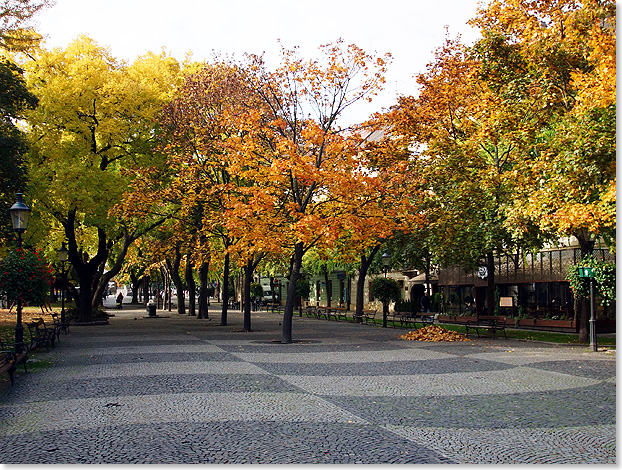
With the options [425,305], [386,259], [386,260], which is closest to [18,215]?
[386,259]

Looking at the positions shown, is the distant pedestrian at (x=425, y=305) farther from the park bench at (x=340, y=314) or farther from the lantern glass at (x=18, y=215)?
the lantern glass at (x=18, y=215)

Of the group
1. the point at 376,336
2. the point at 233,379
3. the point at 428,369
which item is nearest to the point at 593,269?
the point at 428,369

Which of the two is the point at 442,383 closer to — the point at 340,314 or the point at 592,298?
the point at 592,298

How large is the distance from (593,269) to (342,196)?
26.3 ft

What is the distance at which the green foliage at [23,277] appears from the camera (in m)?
15.4

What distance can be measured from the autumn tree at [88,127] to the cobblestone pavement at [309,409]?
10.2 metres

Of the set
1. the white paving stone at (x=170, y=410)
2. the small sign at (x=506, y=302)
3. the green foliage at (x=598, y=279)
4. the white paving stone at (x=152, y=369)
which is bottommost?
the white paving stone at (x=152, y=369)

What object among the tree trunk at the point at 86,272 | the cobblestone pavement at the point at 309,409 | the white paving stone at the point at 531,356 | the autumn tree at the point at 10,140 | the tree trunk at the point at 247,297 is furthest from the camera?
the tree trunk at the point at 86,272

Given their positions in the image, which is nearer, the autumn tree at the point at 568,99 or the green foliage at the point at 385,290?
the autumn tree at the point at 568,99

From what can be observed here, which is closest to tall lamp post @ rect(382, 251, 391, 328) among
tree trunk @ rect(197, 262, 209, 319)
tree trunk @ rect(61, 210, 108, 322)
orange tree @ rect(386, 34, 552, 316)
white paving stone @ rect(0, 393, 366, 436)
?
orange tree @ rect(386, 34, 552, 316)

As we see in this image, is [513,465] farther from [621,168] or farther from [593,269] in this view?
[593,269]

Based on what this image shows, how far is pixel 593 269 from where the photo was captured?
58.4 ft

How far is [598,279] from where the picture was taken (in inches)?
693

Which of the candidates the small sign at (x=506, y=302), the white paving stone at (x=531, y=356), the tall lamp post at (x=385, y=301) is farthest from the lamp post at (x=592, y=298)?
the tall lamp post at (x=385, y=301)
